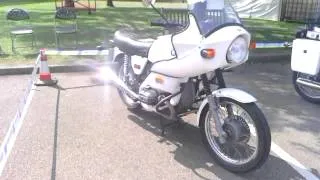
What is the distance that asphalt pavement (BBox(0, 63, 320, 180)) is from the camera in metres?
4.25

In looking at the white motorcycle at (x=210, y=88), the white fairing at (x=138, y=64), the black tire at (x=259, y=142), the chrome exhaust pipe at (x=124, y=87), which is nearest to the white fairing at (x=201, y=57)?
the white motorcycle at (x=210, y=88)

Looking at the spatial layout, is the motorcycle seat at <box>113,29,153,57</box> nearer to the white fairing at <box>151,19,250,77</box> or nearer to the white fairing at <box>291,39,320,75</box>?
the white fairing at <box>151,19,250,77</box>

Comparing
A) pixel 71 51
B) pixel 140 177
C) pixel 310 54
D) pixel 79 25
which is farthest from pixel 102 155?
pixel 79 25

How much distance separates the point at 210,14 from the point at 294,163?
1723mm

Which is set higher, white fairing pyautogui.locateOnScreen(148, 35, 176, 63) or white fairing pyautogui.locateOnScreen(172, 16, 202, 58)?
white fairing pyautogui.locateOnScreen(172, 16, 202, 58)

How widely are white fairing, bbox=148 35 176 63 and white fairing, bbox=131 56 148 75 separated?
352mm

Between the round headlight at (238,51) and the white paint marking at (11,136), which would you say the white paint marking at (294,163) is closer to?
the round headlight at (238,51)

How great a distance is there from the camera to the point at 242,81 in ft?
24.5

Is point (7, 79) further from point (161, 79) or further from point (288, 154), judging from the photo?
point (288, 154)

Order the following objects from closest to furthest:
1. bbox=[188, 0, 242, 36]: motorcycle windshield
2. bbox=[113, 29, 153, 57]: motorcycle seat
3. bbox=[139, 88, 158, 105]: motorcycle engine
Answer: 1. bbox=[188, 0, 242, 36]: motorcycle windshield
2. bbox=[139, 88, 158, 105]: motorcycle engine
3. bbox=[113, 29, 153, 57]: motorcycle seat

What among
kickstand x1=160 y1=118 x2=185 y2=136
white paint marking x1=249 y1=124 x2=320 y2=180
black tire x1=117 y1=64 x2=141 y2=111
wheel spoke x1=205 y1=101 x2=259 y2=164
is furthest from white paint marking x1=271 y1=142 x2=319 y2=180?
black tire x1=117 y1=64 x2=141 y2=111

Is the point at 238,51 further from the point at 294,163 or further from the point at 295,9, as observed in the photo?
the point at 295,9

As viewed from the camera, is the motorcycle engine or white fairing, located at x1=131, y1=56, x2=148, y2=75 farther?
white fairing, located at x1=131, y1=56, x2=148, y2=75

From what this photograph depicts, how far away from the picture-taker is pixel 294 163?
4.46 m
